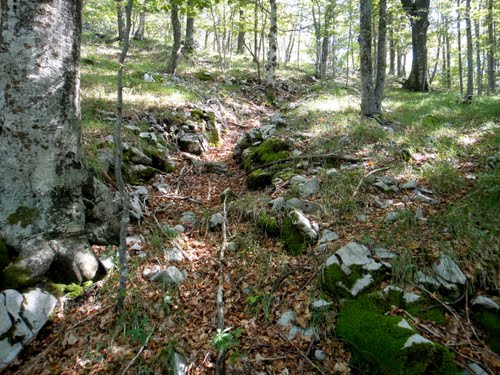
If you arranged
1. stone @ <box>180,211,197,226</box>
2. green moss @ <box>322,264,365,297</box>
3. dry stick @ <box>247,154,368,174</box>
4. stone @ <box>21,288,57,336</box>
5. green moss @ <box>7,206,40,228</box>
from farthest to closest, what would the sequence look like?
dry stick @ <box>247,154,368,174</box>, stone @ <box>180,211,197,226</box>, green moss @ <box>7,206,40,228</box>, green moss @ <box>322,264,365,297</box>, stone @ <box>21,288,57,336</box>

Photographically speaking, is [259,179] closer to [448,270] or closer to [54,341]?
[448,270]

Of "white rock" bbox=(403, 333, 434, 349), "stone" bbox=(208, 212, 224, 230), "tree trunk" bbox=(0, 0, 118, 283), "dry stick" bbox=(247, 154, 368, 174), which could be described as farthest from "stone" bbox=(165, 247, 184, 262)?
"white rock" bbox=(403, 333, 434, 349)

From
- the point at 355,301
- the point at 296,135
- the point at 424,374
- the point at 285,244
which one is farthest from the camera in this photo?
the point at 296,135

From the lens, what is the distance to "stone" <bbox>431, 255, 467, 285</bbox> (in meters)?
2.67

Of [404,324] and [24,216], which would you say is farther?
[24,216]

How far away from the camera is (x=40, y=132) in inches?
115

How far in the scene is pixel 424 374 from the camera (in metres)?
2.11

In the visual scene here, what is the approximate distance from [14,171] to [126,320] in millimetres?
1806

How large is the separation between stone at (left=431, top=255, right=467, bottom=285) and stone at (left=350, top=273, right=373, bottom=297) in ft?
1.98

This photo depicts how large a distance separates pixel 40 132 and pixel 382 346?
11.9ft

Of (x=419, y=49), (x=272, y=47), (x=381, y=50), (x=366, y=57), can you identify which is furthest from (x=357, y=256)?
(x=419, y=49)

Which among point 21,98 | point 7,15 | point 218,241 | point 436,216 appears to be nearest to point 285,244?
point 218,241

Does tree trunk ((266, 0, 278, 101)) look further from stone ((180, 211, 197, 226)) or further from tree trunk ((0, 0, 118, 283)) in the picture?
tree trunk ((0, 0, 118, 283))

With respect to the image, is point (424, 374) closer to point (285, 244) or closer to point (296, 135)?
point (285, 244)
